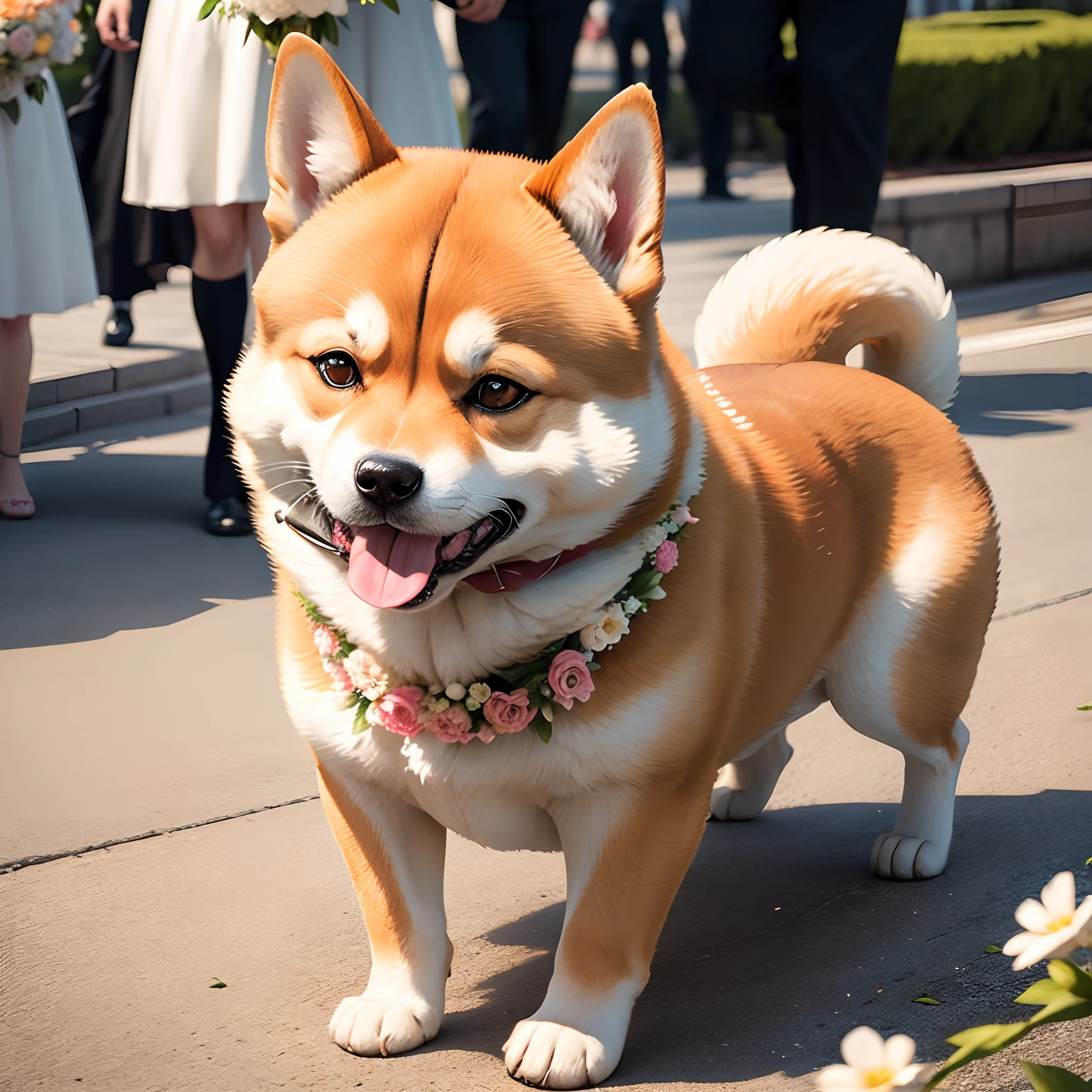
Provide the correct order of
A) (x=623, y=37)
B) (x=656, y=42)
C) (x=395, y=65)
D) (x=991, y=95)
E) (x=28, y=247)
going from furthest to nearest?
(x=623, y=37)
(x=656, y=42)
(x=991, y=95)
(x=28, y=247)
(x=395, y=65)

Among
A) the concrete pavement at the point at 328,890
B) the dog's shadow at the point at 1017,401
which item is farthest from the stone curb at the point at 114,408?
the dog's shadow at the point at 1017,401

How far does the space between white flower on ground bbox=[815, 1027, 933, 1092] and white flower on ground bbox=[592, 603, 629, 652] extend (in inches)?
34.9

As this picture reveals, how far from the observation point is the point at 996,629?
4.24 metres

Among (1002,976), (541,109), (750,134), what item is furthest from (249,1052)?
(750,134)

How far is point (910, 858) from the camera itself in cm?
288

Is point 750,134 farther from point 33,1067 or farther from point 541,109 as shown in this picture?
point 33,1067

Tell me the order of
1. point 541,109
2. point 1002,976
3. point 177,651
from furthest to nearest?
1. point 541,109
2. point 177,651
3. point 1002,976

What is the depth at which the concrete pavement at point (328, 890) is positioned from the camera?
2381mm

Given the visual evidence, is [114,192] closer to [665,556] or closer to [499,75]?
[499,75]

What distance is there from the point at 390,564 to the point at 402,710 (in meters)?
0.27

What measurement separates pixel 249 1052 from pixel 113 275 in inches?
215

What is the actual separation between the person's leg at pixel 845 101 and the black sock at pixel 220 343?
2.39 m

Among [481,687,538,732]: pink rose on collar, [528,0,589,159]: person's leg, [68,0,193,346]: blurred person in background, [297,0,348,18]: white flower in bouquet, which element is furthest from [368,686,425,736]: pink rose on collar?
[68,0,193,346]: blurred person in background

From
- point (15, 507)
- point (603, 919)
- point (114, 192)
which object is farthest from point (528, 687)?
point (114, 192)
